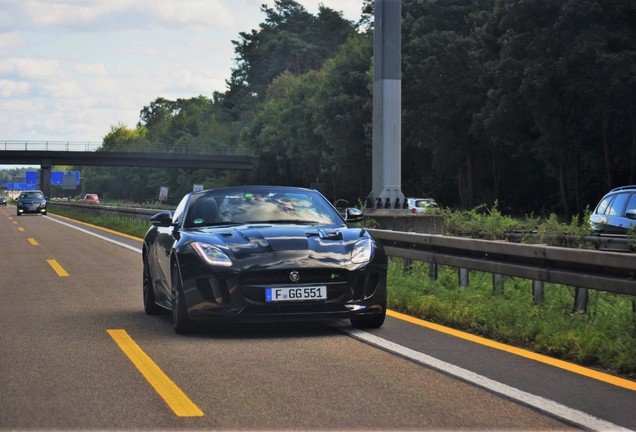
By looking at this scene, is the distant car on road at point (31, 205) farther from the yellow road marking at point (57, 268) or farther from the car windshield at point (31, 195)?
the yellow road marking at point (57, 268)

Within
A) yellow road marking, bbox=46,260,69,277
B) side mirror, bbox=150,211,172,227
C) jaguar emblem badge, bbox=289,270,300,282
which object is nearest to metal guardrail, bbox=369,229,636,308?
jaguar emblem badge, bbox=289,270,300,282

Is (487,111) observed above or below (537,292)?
above

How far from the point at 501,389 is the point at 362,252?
287cm

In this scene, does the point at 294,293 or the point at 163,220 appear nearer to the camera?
the point at 294,293

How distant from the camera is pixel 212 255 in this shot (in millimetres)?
8547

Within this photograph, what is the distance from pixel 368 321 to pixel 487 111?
45.1 meters

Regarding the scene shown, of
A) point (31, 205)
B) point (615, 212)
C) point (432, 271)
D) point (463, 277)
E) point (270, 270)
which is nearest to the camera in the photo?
point (270, 270)

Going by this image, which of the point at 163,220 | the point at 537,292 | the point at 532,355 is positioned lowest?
the point at 532,355

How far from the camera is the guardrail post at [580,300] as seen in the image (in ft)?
29.6

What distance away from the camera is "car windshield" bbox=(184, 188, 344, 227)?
958 cm

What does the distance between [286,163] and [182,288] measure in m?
90.1

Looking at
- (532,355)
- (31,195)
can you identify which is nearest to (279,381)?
(532,355)

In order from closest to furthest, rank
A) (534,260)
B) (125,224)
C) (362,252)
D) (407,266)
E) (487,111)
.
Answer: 1. (362,252)
2. (534,260)
3. (407,266)
4. (125,224)
5. (487,111)

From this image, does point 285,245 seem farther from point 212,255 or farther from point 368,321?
point 368,321
